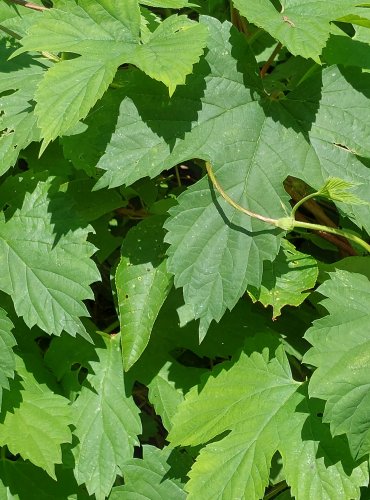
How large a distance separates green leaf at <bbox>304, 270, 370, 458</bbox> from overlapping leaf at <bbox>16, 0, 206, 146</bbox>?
1.89 feet

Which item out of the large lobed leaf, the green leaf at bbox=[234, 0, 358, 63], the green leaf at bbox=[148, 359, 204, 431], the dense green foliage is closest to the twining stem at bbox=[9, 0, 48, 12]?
the dense green foliage

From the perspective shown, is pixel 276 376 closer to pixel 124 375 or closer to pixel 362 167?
pixel 124 375

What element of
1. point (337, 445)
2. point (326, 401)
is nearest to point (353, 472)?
point (337, 445)

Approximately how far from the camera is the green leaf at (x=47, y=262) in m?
1.64

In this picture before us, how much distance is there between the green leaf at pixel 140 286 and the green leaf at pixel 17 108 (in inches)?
13.1

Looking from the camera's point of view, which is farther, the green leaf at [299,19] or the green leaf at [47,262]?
the green leaf at [47,262]

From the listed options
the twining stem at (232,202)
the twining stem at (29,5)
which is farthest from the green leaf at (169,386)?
the twining stem at (29,5)

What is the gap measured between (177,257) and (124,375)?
1.43ft

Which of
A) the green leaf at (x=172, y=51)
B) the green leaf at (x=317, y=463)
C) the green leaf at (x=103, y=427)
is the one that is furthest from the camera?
the green leaf at (x=103, y=427)

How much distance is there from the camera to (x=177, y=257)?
152 centimetres

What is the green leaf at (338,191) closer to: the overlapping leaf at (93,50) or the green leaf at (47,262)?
the overlapping leaf at (93,50)

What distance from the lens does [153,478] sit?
1806 millimetres

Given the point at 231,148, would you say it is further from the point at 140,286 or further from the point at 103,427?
the point at 103,427

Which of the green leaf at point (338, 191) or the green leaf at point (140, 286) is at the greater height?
the green leaf at point (338, 191)
